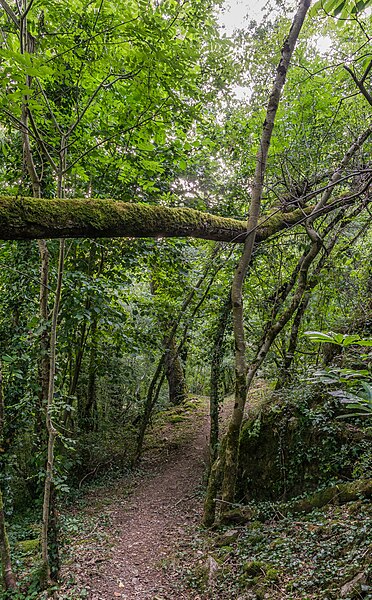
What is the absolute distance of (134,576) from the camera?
4812mm

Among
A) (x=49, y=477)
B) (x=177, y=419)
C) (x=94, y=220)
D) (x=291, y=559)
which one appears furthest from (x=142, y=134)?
(x=177, y=419)

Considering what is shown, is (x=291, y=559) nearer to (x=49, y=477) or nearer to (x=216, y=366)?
(x=49, y=477)

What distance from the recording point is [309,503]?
4828mm

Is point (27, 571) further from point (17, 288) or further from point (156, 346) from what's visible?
point (156, 346)

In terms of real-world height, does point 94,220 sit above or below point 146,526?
above

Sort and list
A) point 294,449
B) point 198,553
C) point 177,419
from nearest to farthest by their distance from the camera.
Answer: point 198,553
point 294,449
point 177,419

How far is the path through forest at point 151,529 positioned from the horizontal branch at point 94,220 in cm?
414

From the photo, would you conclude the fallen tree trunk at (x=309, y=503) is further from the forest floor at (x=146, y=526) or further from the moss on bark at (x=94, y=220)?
the moss on bark at (x=94, y=220)

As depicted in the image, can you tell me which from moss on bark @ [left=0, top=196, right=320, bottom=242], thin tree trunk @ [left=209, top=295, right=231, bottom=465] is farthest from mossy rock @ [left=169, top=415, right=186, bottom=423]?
moss on bark @ [left=0, top=196, right=320, bottom=242]

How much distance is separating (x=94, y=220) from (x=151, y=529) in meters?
5.96

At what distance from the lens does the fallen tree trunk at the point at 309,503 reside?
423 centimetres

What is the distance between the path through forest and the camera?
14.8ft

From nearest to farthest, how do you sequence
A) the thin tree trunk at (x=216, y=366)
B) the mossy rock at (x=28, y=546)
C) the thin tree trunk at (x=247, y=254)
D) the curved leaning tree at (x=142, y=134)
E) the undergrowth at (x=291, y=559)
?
1. the curved leaning tree at (x=142, y=134)
2. the undergrowth at (x=291, y=559)
3. the thin tree trunk at (x=247, y=254)
4. the mossy rock at (x=28, y=546)
5. the thin tree trunk at (x=216, y=366)

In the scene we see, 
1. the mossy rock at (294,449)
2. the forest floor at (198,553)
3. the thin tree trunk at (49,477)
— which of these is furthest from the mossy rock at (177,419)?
the thin tree trunk at (49,477)
